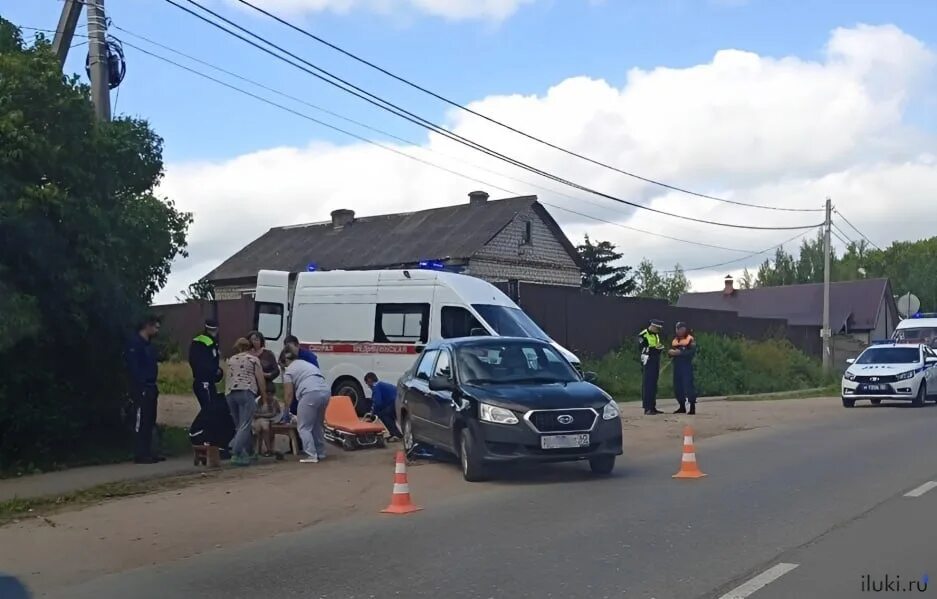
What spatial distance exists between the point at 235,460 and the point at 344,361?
21.6 ft

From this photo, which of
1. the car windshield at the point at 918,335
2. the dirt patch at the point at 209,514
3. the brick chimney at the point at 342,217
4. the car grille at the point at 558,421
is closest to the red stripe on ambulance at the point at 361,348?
the dirt patch at the point at 209,514

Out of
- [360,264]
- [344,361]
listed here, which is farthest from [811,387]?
[344,361]

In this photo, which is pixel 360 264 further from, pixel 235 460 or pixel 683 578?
pixel 683 578

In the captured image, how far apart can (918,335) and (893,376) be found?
8083 mm

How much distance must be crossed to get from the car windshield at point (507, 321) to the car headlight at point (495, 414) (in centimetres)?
715

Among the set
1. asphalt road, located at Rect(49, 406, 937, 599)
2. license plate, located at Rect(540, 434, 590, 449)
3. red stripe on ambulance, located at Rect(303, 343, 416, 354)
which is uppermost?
red stripe on ambulance, located at Rect(303, 343, 416, 354)

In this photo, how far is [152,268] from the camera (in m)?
14.9

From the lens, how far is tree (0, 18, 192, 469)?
40.2 feet

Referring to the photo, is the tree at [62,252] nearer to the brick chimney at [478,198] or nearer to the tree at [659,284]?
the brick chimney at [478,198]

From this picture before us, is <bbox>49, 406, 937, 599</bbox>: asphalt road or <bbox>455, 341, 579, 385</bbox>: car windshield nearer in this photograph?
<bbox>49, 406, 937, 599</bbox>: asphalt road

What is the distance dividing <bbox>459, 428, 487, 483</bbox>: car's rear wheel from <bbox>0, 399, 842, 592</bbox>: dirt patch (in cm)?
21

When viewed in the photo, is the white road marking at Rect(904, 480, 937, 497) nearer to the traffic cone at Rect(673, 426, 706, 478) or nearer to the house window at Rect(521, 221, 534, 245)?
the traffic cone at Rect(673, 426, 706, 478)

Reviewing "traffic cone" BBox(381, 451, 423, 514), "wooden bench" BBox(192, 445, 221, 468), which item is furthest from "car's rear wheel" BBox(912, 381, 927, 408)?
"traffic cone" BBox(381, 451, 423, 514)

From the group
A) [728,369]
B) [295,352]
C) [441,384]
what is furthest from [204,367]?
[728,369]
